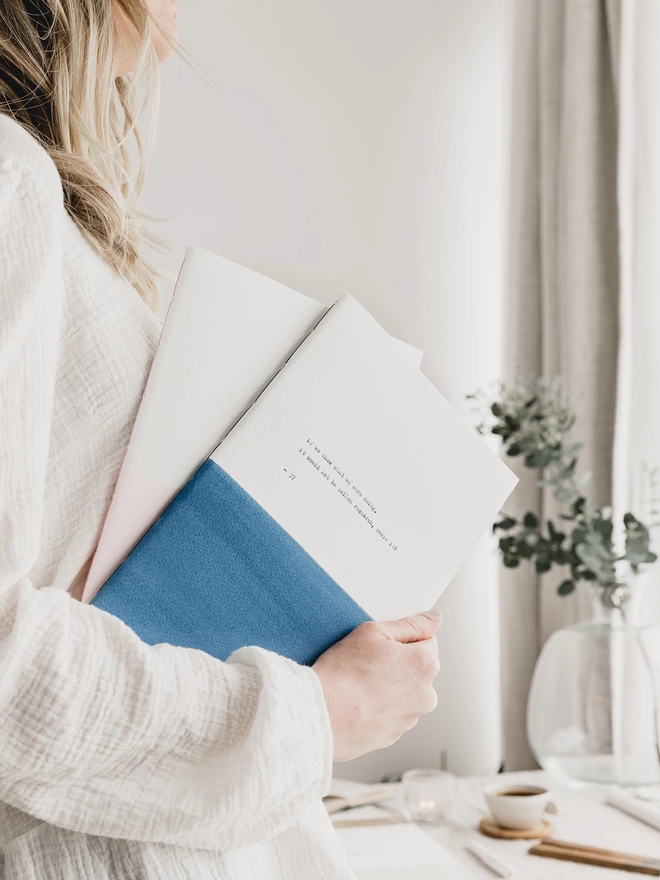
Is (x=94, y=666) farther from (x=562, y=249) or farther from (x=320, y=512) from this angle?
(x=562, y=249)

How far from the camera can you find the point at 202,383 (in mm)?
502

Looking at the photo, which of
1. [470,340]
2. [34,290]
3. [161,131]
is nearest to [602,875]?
[34,290]

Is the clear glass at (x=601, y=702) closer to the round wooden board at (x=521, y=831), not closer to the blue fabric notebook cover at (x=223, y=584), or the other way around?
the round wooden board at (x=521, y=831)

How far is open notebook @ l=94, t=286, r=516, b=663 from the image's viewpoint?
48 centimetres

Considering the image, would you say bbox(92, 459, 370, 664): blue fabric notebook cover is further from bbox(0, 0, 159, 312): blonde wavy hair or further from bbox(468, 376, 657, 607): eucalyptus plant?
bbox(468, 376, 657, 607): eucalyptus plant

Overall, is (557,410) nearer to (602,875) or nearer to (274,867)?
(602,875)

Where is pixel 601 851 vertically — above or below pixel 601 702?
below

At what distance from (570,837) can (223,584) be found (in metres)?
0.82

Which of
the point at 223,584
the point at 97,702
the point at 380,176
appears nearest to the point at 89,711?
the point at 97,702

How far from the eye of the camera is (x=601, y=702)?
120 centimetres

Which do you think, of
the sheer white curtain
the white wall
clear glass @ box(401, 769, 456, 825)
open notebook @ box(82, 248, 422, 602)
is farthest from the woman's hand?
the white wall

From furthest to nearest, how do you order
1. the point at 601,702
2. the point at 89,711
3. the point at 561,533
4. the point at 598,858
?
the point at 561,533
the point at 601,702
the point at 598,858
the point at 89,711

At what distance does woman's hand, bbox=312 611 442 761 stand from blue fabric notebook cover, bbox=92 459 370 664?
27 mm

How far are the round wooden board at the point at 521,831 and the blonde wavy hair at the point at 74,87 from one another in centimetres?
90
